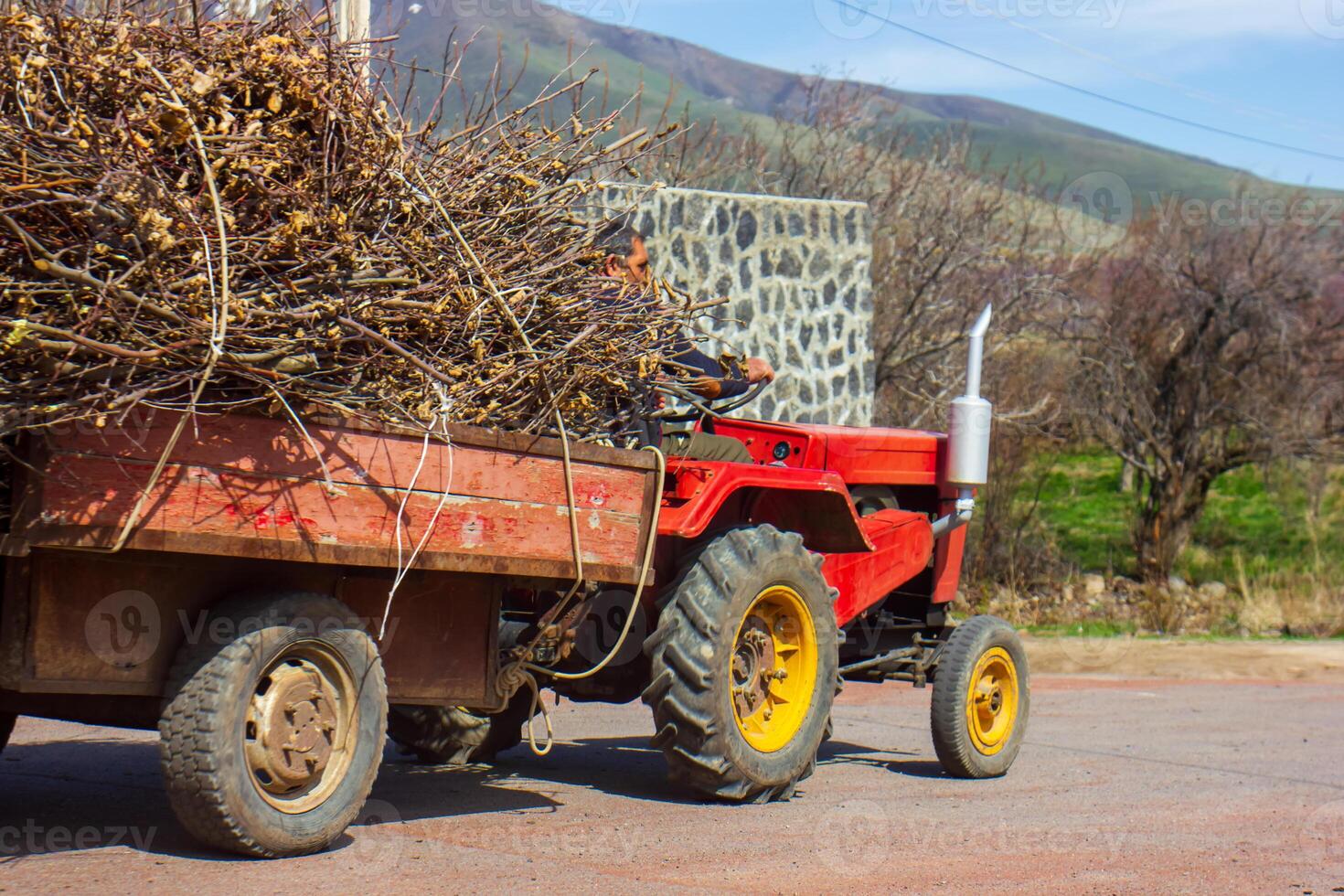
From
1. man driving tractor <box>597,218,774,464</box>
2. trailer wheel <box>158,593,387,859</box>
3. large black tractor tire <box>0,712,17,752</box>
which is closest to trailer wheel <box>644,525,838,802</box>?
man driving tractor <box>597,218,774,464</box>

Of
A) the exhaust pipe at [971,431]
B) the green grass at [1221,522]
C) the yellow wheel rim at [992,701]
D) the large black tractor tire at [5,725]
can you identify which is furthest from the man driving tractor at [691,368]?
the green grass at [1221,522]

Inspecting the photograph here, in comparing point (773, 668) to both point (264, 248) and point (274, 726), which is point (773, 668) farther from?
point (264, 248)

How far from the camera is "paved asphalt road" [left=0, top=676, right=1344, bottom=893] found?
479cm

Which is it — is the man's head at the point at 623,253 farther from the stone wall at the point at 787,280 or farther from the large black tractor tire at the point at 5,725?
the stone wall at the point at 787,280

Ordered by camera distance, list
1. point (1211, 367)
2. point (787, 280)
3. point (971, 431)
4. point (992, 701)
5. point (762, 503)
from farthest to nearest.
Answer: point (1211, 367) → point (787, 280) → point (992, 701) → point (971, 431) → point (762, 503)

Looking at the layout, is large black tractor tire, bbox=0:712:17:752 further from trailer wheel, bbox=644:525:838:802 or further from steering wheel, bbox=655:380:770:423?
steering wheel, bbox=655:380:770:423

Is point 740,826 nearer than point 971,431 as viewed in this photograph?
Yes

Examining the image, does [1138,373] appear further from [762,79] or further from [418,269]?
[762,79]

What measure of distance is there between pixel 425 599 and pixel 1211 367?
50.1 feet

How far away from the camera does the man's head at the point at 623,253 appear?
252 inches

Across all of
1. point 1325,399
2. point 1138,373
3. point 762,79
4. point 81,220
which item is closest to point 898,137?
point 1138,373

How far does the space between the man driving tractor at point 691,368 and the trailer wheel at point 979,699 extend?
4.93 feet

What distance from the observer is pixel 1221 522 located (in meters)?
21.6

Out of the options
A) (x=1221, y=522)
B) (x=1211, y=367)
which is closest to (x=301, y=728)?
(x=1211, y=367)
